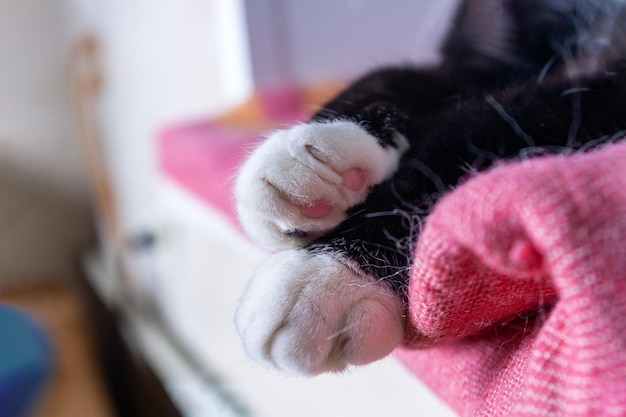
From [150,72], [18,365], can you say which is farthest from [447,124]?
[150,72]

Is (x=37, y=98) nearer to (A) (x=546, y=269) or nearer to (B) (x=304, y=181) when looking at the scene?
(B) (x=304, y=181)

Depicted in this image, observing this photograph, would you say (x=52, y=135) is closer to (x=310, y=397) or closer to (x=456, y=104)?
(x=310, y=397)

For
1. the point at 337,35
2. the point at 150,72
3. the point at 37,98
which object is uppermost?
the point at 337,35

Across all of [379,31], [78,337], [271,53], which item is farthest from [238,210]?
[78,337]

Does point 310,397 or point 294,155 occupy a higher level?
point 294,155

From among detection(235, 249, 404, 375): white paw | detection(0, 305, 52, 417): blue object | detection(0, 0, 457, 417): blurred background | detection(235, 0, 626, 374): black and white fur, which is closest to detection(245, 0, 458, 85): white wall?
detection(0, 0, 457, 417): blurred background

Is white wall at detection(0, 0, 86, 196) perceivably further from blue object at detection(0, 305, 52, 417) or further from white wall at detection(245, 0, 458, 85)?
blue object at detection(0, 305, 52, 417)
